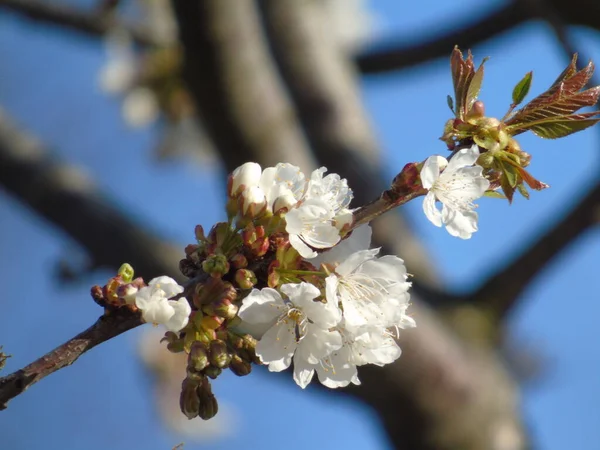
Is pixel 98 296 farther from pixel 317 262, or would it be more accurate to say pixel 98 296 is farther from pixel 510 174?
pixel 510 174

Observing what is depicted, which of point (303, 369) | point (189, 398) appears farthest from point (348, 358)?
point (189, 398)

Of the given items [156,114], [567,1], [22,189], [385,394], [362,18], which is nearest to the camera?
[567,1]

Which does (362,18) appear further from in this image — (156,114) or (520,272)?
(520,272)

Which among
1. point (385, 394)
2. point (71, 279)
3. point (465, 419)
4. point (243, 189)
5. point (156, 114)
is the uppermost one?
point (243, 189)

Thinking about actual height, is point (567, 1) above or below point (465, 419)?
above

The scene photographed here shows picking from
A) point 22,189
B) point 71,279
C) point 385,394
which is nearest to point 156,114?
point 22,189

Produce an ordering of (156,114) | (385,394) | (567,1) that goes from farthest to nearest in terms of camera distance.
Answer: (156,114) → (385,394) → (567,1)

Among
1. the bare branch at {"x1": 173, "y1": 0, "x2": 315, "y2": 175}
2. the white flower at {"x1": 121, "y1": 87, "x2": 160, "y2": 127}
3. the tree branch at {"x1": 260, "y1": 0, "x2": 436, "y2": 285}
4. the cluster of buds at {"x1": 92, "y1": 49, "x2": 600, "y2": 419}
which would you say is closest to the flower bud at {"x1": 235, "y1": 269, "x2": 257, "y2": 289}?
the cluster of buds at {"x1": 92, "y1": 49, "x2": 600, "y2": 419}
